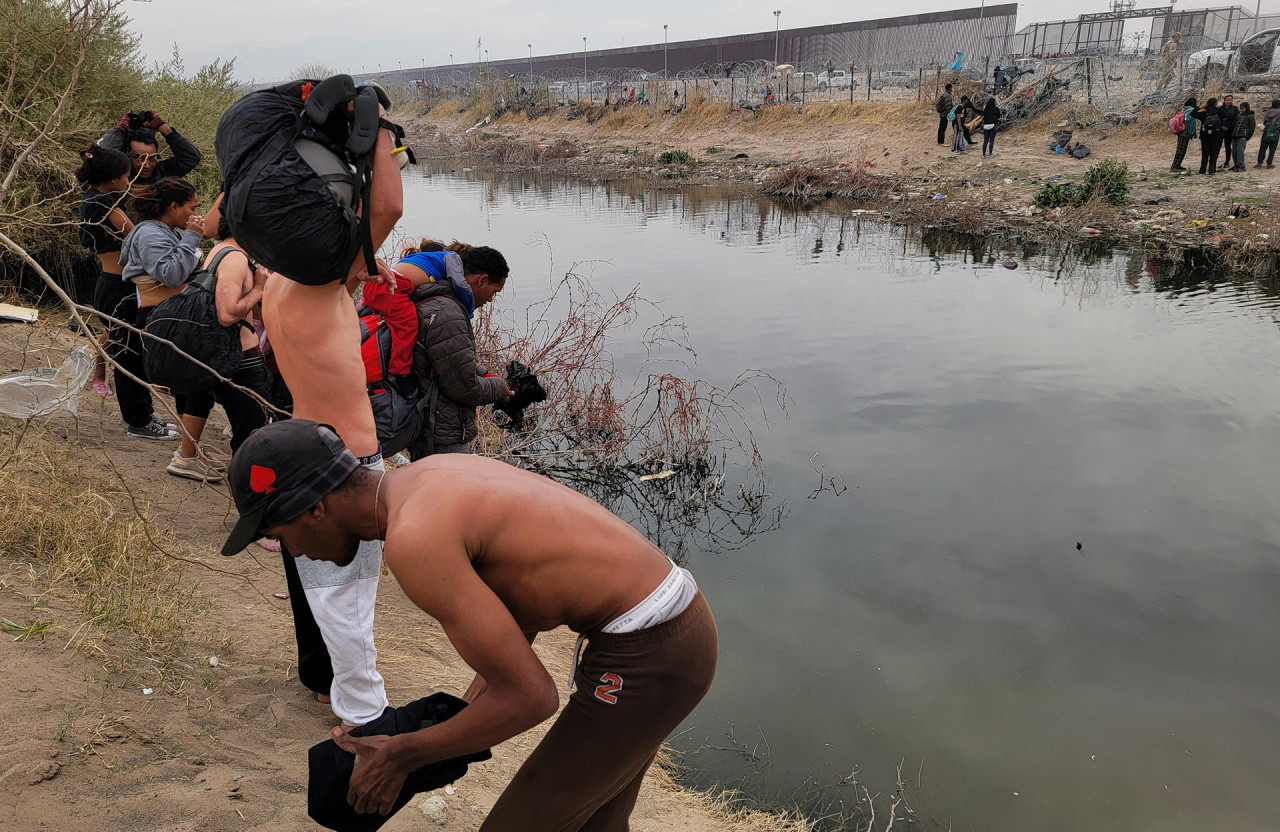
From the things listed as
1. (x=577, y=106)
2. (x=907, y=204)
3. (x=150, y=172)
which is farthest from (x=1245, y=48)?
(x=150, y=172)

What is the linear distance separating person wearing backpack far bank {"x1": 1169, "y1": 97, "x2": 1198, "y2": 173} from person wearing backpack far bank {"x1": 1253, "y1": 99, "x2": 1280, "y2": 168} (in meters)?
1.33

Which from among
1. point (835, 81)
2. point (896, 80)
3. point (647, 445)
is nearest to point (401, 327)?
point (647, 445)

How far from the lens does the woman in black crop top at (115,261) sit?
491 centimetres

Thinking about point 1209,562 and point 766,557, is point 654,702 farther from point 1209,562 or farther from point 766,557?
point 1209,562

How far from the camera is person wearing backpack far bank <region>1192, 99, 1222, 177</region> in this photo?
18.6 meters

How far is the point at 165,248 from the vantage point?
4.58m

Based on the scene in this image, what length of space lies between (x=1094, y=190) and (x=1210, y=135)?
305 centimetres

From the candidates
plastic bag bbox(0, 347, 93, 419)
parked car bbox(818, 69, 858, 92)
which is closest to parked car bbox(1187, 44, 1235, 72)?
parked car bbox(818, 69, 858, 92)

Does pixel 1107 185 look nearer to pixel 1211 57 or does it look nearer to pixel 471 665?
pixel 1211 57

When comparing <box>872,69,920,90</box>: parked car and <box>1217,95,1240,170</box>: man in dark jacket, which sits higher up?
<box>872,69,920,90</box>: parked car

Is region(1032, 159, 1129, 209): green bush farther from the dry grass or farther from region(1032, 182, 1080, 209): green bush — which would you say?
the dry grass

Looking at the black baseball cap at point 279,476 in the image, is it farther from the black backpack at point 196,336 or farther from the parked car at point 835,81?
the parked car at point 835,81

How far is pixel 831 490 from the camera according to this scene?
6996 millimetres

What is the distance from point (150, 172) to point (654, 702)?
5.32 metres
